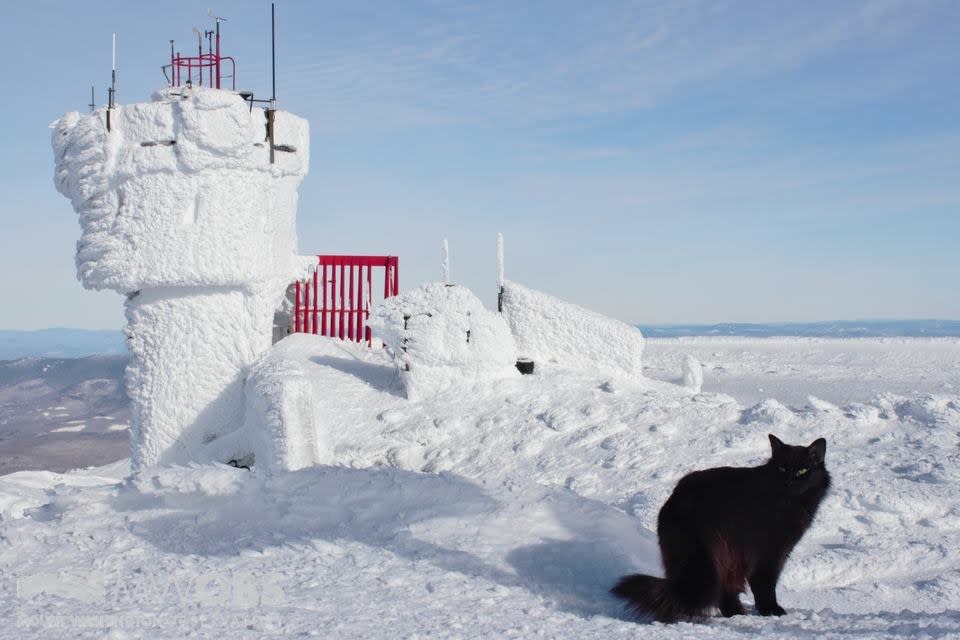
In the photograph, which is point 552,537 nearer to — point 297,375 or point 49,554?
point 49,554

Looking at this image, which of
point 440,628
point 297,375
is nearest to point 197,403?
point 297,375

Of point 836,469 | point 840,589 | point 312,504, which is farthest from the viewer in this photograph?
point 836,469

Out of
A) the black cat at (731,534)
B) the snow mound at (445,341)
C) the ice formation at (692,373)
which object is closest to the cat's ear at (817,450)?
the black cat at (731,534)

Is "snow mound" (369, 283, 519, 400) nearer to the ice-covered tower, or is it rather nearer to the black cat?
the ice-covered tower

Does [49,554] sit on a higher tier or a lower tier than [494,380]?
lower

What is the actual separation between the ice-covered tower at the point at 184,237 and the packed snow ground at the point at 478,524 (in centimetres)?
107

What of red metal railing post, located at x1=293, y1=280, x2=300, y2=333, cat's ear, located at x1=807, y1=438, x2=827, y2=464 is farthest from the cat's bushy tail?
red metal railing post, located at x1=293, y1=280, x2=300, y2=333

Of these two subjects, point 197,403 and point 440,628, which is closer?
point 440,628

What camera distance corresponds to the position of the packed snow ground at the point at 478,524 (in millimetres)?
4078

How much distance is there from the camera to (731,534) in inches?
160

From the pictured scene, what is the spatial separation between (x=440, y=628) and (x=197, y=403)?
6784 mm

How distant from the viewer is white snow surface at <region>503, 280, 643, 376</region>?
10.3 m

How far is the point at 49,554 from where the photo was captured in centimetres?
511

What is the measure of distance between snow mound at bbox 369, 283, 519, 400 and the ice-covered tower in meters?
1.75
